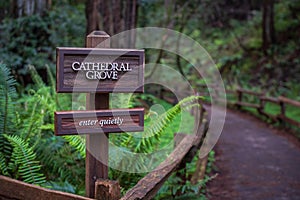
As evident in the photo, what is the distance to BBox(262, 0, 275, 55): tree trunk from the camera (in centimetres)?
2133

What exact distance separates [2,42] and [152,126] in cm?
655

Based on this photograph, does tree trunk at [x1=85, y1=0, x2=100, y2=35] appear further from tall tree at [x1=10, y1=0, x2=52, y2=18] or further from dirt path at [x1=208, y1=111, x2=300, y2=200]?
dirt path at [x1=208, y1=111, x2=300, y2=200]

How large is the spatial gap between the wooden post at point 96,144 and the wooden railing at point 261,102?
778cm

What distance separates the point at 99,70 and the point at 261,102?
11.1 meters

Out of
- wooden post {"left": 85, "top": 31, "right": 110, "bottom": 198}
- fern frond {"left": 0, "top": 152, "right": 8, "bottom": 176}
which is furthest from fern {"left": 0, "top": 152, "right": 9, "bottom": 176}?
wooden post {"left": 85, "top": 31, "right": 110, "bottom": 198}

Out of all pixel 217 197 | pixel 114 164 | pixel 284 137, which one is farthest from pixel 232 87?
pixel 114 164

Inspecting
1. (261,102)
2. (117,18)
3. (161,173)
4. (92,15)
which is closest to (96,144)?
(161,173)

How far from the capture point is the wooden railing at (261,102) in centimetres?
1118

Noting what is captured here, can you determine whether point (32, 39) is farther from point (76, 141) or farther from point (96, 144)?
point (96, 144)

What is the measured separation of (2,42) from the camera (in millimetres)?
9914

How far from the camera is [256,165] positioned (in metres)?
7.70

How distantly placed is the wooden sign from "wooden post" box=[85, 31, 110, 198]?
0.43ft

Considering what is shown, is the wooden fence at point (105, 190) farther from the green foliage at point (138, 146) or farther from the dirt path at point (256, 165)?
the dirt path at point (256, 165)

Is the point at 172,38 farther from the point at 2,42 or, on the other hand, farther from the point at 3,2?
the point at 2,42
